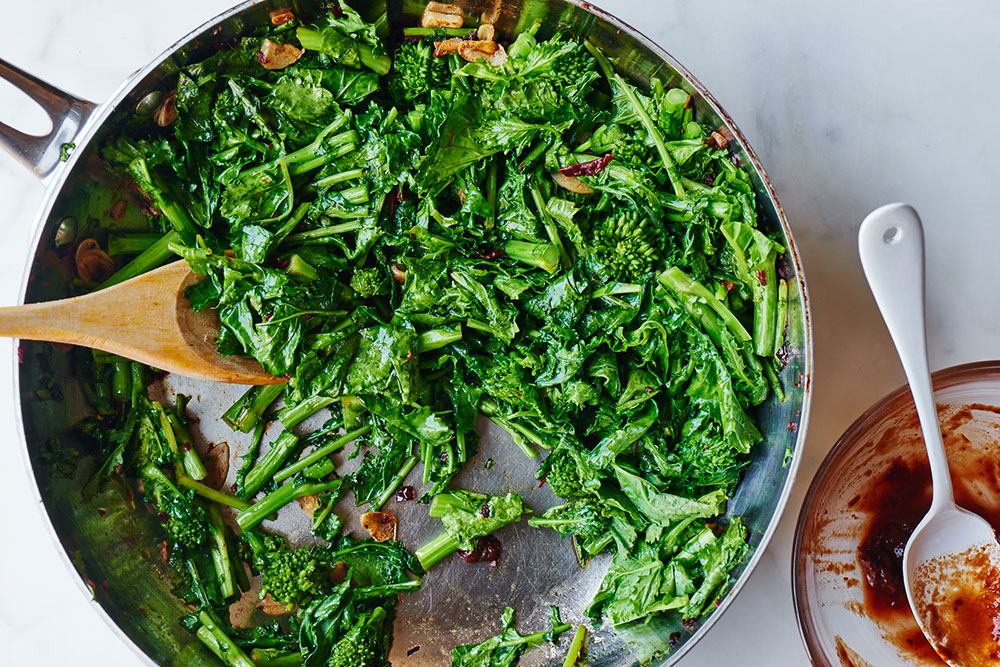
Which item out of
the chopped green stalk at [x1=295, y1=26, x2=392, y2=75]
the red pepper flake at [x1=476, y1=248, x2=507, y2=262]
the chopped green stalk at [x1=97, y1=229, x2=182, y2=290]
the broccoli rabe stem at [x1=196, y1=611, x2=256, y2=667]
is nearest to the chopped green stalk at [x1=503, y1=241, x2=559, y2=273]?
the red pepper flake at [x1=476, y1=248, x2=507, y2=262]

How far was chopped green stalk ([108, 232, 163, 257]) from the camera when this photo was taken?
257 cm

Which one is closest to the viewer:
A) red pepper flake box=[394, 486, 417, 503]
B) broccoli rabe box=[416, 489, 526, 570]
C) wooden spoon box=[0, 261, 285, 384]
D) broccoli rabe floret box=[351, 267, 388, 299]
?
wooden spoon box=[0, 261, 285, 384]

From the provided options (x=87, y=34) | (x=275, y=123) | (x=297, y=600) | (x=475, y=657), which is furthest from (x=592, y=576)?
(x=87, y=34)

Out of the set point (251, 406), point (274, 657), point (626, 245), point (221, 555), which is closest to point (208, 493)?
point (221, 555)

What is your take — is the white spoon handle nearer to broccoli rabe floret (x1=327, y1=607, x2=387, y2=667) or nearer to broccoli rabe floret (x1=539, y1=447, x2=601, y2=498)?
broccoli rabe floret (x1=539, y1=447, x2=601, y2=498)

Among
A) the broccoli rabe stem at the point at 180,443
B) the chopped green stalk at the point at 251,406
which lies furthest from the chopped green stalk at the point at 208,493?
the chopped green stalk at the point at 251,406

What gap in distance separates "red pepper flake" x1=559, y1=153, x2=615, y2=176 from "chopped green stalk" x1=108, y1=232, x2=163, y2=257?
1.47 metres

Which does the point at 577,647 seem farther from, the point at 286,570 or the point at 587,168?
the point at 587,168

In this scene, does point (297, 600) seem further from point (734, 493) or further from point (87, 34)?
point (87, 34)

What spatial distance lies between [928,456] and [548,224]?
1377 mm

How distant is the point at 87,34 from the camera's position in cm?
279

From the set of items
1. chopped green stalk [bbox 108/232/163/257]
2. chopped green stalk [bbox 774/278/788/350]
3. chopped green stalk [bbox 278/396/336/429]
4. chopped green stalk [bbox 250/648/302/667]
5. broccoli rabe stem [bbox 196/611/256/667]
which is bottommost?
chopped green stalk [bbox 250/648/302/667]

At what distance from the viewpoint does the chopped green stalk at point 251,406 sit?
2.72 metres

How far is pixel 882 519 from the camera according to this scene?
2.49 m
